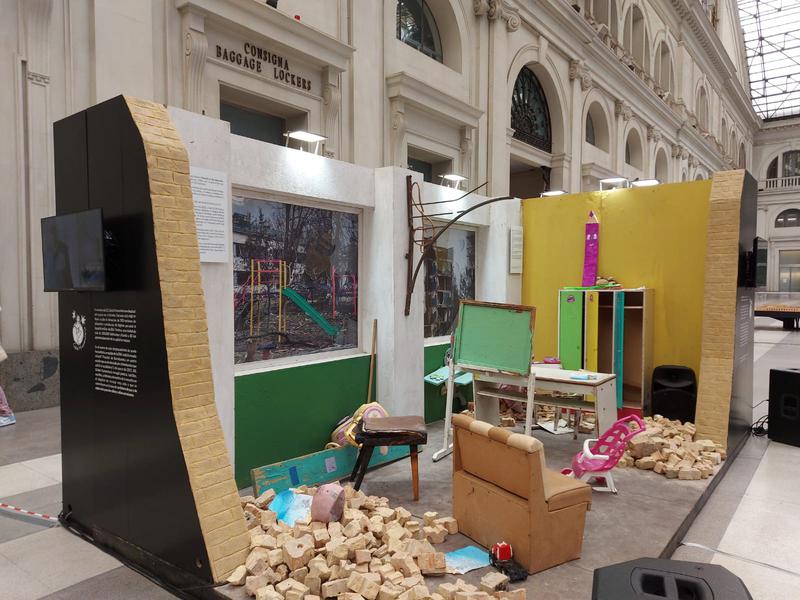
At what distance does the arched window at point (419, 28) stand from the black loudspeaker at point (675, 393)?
27.9ft

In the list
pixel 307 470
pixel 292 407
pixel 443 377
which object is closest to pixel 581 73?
pixel 443 377

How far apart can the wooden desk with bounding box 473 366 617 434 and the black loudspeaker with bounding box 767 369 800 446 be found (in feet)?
8.12

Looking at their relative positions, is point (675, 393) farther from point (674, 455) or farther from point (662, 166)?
point (662, 166)

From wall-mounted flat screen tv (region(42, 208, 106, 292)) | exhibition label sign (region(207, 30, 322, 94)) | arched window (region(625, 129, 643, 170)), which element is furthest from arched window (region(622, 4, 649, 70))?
wall-mounted flat screen tv (region(42, 208, 106, 292))

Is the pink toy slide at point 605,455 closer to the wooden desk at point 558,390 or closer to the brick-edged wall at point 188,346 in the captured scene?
the wooden desk at point 558,390

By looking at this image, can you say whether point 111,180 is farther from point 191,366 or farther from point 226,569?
point 226,569

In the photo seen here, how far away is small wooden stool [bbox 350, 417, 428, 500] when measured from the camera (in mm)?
4465

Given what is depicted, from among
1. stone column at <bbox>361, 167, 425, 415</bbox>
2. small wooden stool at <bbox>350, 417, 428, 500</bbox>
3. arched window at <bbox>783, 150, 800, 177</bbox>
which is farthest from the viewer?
arched window at <bbox>783, 150, 800, 177</bbox>

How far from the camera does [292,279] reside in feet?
17.7

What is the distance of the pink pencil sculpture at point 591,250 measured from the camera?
7781 millimetres

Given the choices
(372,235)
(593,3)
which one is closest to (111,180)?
(372,235)

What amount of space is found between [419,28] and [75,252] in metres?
10.8

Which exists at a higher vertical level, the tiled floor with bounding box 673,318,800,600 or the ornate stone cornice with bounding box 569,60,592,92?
the ornate stone cornice with bounding box 569,60,592,92

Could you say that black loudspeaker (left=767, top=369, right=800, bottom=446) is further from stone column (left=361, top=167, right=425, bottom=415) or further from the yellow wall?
stone column (left=361, top=167, right=425, bottom=415)
